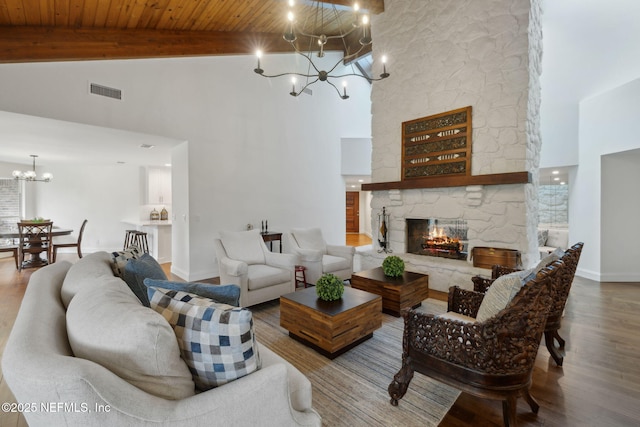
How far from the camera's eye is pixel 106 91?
3932mm

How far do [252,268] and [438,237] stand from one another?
9.67 feet

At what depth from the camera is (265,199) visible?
5.86 m

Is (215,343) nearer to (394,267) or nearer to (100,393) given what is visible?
(100,393)

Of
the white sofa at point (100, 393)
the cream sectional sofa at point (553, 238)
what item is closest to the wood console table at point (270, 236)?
the white sofa at point (100, 393)

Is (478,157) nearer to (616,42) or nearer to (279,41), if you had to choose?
(616,42)

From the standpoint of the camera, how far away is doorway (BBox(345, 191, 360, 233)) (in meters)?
12.9

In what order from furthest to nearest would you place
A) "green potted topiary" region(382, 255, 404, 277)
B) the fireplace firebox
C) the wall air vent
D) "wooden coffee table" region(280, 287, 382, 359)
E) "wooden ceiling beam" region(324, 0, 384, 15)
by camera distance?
"wooden ceiling beam" region(324, 0, 384, 15) → the fireplace firebox → the wall air vent → "green potted topiary" region(382, 255, 404, 277) → "wooden coffee table" region(280, 287, 382, 359)

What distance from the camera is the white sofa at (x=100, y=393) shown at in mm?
780

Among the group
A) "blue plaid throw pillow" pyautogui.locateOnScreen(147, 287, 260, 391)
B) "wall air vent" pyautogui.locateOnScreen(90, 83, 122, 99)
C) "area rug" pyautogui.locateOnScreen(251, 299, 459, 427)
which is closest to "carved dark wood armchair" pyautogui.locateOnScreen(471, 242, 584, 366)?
"area rug" pyautogui.locateOnScreen(251, 299, 459, 427)

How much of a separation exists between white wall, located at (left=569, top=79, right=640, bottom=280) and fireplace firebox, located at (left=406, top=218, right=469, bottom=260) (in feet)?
8.26

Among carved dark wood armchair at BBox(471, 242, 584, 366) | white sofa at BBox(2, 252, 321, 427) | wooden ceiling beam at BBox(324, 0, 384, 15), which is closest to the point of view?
white sofa at BBox(2, 252, 321, 427)

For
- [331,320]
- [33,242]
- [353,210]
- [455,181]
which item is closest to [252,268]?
[331,320]

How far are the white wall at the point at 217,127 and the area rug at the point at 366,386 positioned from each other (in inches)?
122

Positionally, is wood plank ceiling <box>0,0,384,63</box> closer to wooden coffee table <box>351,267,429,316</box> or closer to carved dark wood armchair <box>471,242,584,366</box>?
wooden coffee table <box>351,267,429,316</box>
